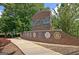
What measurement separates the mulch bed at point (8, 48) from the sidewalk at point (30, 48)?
0.05 metres

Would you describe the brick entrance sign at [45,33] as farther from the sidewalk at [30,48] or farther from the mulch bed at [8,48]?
the mulch bed at [8,48]

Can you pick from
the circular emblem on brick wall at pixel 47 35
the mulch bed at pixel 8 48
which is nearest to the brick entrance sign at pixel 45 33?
the circular emblem on brick wall at pixel 47 35

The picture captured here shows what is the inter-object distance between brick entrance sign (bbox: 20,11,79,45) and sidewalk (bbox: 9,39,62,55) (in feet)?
0.25

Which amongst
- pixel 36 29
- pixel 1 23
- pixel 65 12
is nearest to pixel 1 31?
pixel 1 23

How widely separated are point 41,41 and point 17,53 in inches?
13.5

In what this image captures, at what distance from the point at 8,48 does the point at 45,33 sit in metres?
0.51

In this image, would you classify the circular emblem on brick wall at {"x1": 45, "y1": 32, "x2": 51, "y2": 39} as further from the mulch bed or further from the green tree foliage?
the mulch bed

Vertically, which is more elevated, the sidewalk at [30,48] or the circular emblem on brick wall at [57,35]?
the circular emblem on brick wall at [57,35]

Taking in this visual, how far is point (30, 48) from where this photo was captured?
5258mm

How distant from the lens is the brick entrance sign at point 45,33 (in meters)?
5.29

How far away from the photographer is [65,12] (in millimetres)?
5281

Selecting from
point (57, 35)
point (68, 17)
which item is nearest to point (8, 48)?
point (57, 35)

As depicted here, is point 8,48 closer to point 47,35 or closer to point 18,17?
point 18,17
